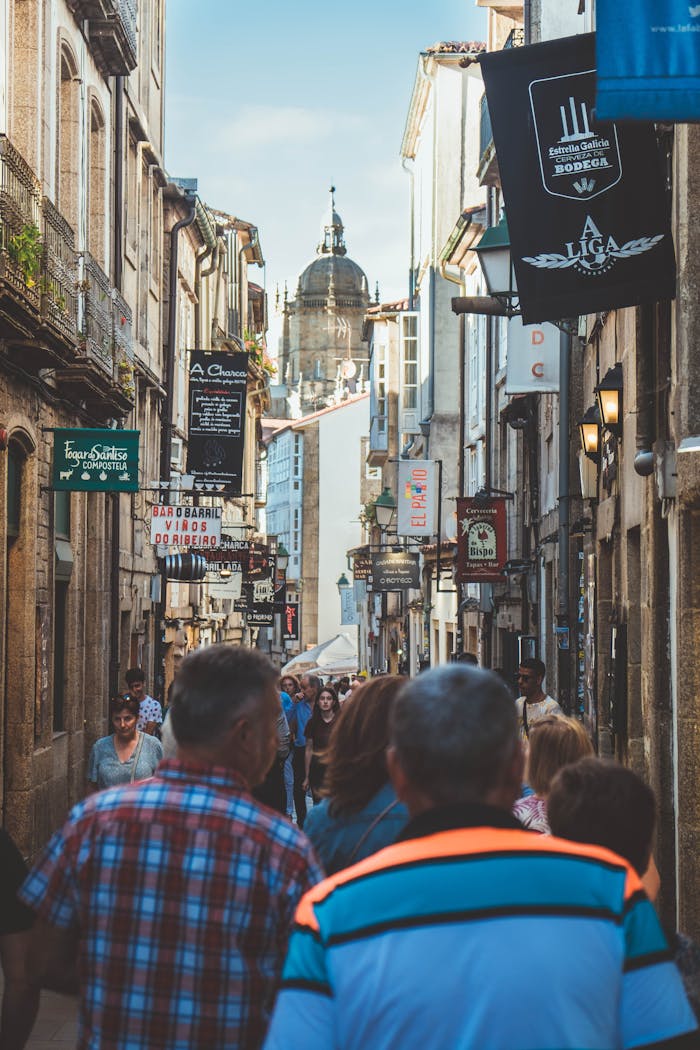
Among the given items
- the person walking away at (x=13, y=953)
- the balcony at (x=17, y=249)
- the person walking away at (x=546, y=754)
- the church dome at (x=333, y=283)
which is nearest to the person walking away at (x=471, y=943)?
the person walking away at (x=13, y=953)

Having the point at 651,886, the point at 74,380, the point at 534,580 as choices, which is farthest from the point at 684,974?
the point at 534,580

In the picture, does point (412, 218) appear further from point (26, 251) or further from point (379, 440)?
point (26, 251)

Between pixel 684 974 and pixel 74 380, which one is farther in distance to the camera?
pixel 74 380

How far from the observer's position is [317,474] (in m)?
95.8

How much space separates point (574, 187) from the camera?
9734mm

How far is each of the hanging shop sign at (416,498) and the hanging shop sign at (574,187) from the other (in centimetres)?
2472

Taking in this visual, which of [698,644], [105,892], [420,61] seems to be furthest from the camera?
[420,61]

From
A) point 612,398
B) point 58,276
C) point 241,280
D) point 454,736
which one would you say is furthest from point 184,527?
point 241,280

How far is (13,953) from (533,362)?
16.0m

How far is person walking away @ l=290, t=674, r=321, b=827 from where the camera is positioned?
599 inches

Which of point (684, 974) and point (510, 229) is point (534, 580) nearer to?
point (510, 229)

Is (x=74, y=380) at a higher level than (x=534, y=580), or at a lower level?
higher

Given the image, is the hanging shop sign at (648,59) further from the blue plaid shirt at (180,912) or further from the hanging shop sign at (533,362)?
the hanging shop sign at (533,362)

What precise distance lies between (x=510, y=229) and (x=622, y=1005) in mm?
7575
